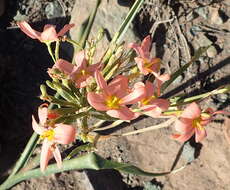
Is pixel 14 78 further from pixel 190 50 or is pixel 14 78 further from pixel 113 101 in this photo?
pixel 113 101

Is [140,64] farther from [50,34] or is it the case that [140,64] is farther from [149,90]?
[50,34]

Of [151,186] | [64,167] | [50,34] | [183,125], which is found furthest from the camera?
[151,186]

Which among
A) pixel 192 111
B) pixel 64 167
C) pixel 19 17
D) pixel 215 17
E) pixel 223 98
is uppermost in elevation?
pixel 19 17

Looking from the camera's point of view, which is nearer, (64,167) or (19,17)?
(64,167)

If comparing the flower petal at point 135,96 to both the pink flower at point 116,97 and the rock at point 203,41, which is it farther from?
the rock at point 203,41

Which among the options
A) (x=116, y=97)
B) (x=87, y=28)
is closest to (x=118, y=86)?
(x=116, y=97)

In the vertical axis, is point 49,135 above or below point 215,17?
above

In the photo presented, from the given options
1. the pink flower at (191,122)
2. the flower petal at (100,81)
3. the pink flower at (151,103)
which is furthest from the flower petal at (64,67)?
the pink flower at (191,122)

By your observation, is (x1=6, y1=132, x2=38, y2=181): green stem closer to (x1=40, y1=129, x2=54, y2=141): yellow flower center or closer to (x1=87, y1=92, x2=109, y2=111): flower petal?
(x1=40, y1=129, x2=54, y2=141): yellow flower center
